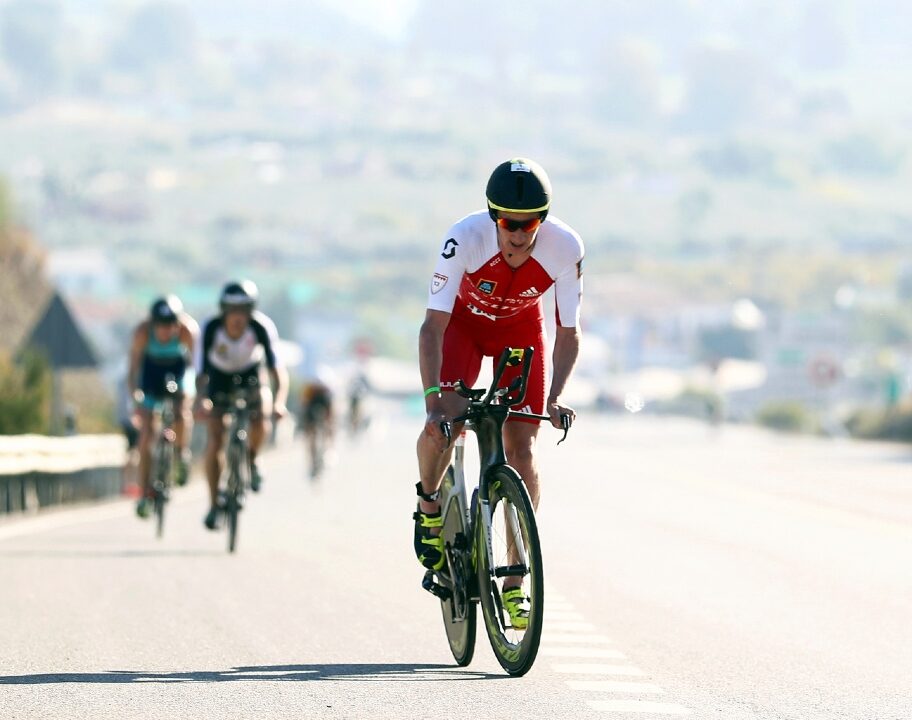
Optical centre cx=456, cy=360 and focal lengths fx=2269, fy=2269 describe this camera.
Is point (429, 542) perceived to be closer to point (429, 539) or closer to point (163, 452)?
point (429, 539)

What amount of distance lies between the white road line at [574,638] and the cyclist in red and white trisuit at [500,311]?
42.4 inches

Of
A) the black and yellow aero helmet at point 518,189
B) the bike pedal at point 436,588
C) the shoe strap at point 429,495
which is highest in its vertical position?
the black and yellow aero helmet at point 518,189

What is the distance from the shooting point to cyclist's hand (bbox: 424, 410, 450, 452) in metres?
9.11

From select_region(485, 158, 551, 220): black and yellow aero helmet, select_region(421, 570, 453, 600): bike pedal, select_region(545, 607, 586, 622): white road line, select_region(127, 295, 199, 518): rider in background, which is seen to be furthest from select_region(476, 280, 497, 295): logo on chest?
select_region(127, 295, 199, 518): rider in background

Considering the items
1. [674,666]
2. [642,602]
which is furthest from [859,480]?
[674,666]

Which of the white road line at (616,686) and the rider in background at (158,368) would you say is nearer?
the white road line at (616,686)

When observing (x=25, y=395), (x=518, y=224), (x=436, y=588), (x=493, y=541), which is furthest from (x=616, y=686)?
(x=25, y=395)

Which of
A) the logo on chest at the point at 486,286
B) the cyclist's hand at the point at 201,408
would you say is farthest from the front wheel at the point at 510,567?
the cyclist's hand at the point at 201,408

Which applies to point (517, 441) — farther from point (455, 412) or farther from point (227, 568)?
point (227, 568)

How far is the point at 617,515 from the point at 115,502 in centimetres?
638

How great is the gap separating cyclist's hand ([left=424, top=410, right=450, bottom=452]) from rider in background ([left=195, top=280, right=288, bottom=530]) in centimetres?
655

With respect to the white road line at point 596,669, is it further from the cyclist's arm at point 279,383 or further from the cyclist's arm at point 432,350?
the cyclist's arm at point 279,383

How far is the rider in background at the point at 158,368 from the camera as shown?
17.5 m

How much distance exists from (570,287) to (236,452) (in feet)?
22.4
